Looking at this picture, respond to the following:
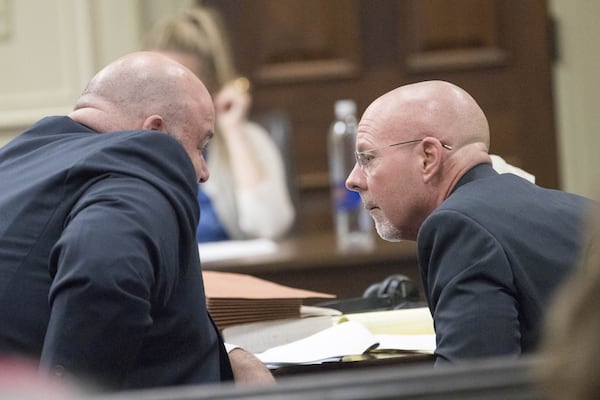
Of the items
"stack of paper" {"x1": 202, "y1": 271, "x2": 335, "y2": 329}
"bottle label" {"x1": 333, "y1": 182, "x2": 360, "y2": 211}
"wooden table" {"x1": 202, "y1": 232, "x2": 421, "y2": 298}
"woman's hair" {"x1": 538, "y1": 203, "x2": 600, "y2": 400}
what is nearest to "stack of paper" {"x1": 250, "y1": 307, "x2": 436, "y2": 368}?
"stack of paper" {"x1": 202, "y1": 271, "x2": 335, "y2": 329}

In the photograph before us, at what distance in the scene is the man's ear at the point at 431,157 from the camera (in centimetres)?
197

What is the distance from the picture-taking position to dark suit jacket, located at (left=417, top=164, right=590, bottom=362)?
162cm

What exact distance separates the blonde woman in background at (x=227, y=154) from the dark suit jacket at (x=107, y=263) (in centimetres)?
219

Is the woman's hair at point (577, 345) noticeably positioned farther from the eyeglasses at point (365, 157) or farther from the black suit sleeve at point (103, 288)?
the eyeglasses at point (365, 157)

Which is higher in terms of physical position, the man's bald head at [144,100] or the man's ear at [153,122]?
the man's bald head at [144,100]

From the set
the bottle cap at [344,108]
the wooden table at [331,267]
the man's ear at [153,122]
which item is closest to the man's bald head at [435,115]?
the man's ear at [153,122]

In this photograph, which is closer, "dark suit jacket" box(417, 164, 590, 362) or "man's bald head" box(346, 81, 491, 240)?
"dark suit jacket" box(417, 164, 590, 362)

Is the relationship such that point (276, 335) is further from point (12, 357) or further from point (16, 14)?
point (16, 14)

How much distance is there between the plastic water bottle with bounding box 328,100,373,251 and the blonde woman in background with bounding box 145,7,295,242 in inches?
10.5

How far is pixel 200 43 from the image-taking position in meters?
4.01

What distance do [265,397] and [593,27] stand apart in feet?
14.9

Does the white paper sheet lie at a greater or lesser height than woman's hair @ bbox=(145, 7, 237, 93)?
lesser

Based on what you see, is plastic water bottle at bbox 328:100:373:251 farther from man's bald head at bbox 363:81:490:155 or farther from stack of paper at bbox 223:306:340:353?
man's bald head at bbox 363:81:490:155

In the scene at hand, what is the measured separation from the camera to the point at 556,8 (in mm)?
4922
